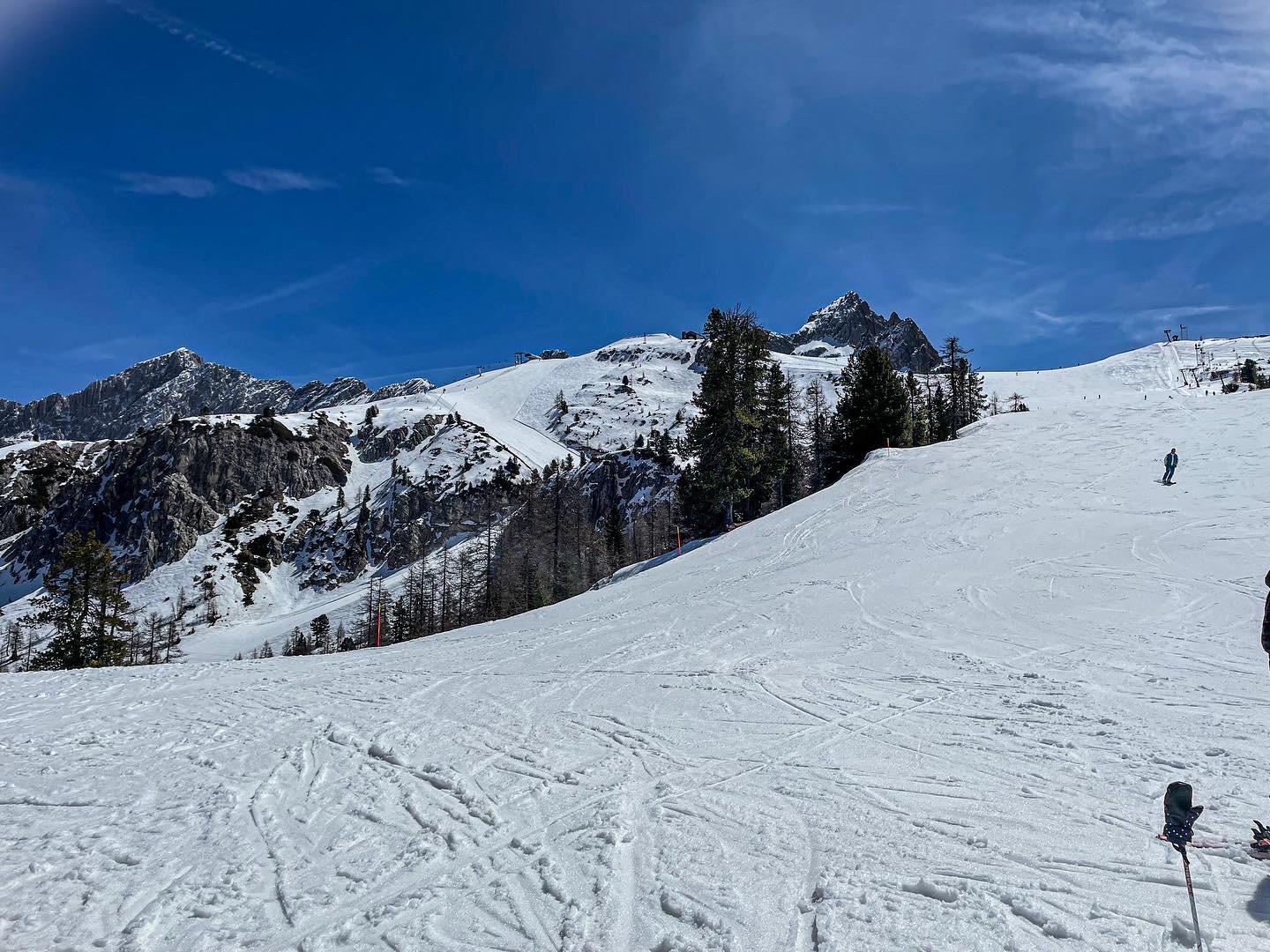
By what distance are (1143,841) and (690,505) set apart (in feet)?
148

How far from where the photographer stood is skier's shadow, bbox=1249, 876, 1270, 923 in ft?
10.6

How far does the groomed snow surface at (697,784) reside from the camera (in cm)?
366

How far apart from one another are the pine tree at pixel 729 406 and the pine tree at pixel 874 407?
34.0 ft

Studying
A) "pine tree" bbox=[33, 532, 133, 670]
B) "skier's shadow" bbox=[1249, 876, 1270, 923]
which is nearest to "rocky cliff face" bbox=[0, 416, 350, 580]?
"pine tree" bbox=[33, 532, 133, 670]

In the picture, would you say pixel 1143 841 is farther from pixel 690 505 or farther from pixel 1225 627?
pixel 690 505

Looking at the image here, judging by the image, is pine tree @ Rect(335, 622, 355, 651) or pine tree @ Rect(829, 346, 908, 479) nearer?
pine tree @ Rect(829, 346, 908, 479)

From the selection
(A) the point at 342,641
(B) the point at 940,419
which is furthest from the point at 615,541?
(B) the point at 940,419

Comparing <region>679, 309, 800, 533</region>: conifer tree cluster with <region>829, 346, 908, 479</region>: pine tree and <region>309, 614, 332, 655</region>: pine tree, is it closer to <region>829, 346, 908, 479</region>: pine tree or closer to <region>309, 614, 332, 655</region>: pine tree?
<region>829, 346, 908, 479</region>: pine tree

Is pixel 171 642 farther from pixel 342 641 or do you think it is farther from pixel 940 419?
pixel 940 419

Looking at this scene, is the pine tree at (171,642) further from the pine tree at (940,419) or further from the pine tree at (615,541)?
the pine tree at (940,419)

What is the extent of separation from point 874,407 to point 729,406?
13.0 m

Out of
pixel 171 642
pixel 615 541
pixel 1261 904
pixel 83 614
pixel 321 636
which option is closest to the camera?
pixel 1261 904

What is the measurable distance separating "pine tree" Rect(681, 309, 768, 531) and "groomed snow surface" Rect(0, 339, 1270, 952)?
1865cm

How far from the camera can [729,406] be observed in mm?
32125
